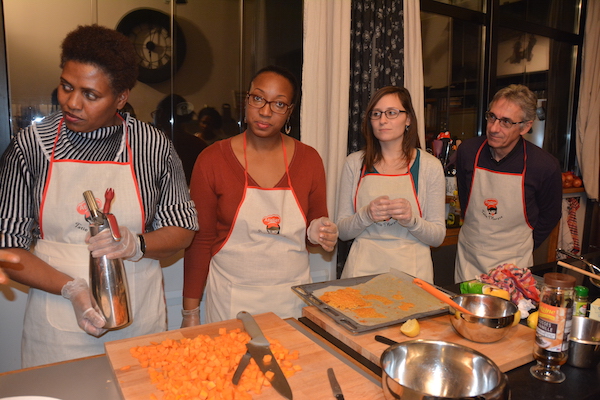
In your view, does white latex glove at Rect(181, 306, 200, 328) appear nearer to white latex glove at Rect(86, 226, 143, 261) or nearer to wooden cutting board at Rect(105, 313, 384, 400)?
wooden cutting board at Rect(105, 313, 384, 400)

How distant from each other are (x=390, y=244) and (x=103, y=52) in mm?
1469

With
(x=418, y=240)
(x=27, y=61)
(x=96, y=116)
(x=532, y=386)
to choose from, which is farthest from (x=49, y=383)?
(x=27, y=61)

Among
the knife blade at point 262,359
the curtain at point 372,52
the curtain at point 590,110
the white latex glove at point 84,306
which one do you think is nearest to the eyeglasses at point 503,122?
the curtain at point 372,52

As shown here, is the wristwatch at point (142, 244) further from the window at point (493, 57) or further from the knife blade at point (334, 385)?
the window at point (493, 57)

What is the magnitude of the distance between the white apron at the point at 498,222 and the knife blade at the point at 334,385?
5.58ft

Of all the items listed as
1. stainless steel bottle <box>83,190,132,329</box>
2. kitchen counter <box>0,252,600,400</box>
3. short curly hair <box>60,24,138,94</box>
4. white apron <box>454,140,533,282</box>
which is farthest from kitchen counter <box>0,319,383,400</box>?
white apron <box>454,140,533,282</box>

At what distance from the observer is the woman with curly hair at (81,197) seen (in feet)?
4.52

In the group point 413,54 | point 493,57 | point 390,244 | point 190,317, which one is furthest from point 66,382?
point 493,57

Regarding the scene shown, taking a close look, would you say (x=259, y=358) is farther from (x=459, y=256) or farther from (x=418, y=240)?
(x=459, y=256)

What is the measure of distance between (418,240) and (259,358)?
1263 millimetres

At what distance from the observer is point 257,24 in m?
3.04

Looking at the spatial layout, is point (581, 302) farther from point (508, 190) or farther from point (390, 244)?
point (508, 190)

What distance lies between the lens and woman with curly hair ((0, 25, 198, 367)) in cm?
138

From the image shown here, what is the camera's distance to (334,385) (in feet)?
3.39
